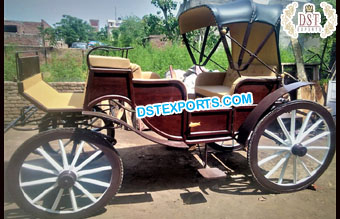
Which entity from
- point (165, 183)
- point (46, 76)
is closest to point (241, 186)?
point (165, 183)

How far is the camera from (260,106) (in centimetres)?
254

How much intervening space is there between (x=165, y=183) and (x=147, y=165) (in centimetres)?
52

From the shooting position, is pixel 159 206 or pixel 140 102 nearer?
pixel 140 102

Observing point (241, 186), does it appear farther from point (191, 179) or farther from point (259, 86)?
point (259, 86)

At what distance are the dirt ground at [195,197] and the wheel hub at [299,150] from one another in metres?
0.45

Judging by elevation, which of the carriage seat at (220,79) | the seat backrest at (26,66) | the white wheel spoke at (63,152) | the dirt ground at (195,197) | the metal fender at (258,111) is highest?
the seat backrest at (26,66)

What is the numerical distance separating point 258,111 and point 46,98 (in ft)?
6.59

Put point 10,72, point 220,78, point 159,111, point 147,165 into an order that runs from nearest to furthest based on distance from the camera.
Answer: point 159,111
point 147,165
point 220,78
point 10,72

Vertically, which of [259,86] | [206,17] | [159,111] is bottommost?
[159,111]

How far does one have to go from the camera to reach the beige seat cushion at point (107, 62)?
2.09m

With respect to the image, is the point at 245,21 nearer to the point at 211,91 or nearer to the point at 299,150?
the point at 211,91

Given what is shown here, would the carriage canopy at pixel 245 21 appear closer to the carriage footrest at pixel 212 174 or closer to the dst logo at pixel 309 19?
the dst logo at pixel 309 19

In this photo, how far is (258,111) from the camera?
2523 millimetres

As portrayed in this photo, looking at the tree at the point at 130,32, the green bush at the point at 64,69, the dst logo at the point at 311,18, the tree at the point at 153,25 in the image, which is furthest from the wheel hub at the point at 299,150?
the tree at the point at 153,25
